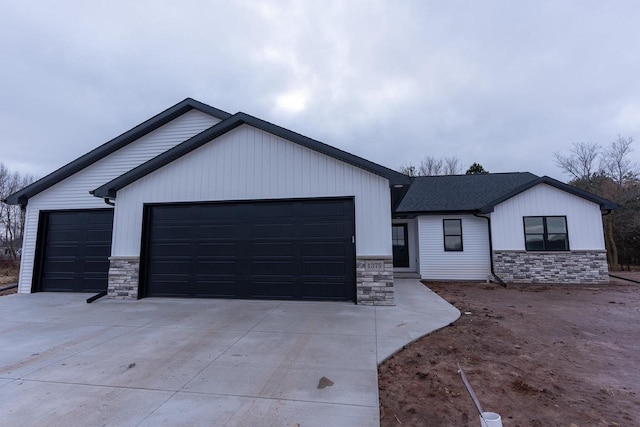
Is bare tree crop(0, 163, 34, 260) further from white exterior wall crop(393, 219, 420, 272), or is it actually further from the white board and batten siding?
white exterior wall crop(393, 219, 420, 272)

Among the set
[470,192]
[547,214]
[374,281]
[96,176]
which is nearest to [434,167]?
[470,192]

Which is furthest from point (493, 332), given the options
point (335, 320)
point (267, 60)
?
point (267, 60)

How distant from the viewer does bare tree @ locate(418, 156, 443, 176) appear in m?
33.5

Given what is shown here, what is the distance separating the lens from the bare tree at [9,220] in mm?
25422

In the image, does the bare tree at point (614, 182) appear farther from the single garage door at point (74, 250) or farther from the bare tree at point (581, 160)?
the single garage door at point (74, 250)

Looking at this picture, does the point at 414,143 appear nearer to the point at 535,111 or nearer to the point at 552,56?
the point at 535,111

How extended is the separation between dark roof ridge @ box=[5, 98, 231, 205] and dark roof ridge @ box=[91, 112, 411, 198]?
226cm

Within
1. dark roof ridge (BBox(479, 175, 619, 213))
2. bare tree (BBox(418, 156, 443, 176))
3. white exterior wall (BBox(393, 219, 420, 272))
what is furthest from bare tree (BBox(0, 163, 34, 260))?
Result: bare tree (BBox(418, 156, 443, 176))

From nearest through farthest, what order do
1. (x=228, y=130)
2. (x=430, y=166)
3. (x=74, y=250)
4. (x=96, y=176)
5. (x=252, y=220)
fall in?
(x=252, y=220)
(x=228, y=130)
(x=74, y=250)
(x=96, y=176)
(x=430, y=166)

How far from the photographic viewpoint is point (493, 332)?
18.8ft

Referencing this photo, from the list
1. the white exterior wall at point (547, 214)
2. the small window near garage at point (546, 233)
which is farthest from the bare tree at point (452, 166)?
the small window near garage at point (546, 233)

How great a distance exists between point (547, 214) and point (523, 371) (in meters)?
11.0

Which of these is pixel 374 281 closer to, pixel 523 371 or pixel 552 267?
pixel 523 371

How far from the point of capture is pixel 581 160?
74.5 feet
